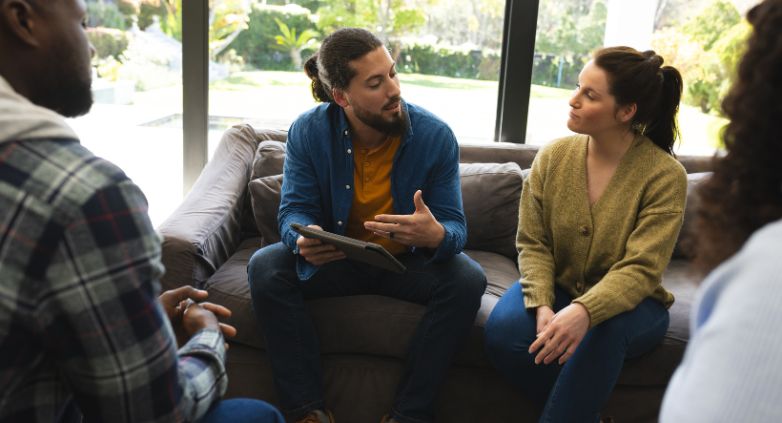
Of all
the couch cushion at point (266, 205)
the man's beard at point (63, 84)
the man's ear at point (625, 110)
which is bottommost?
the couch cushion at point (266, 205)

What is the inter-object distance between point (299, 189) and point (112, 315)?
4.71 ft

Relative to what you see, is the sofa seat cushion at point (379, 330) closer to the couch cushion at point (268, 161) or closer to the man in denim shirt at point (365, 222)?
the man in denim shirt at point (365, 222)

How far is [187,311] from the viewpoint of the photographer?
4.65 ft

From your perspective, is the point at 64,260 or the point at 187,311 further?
the point at 187,311

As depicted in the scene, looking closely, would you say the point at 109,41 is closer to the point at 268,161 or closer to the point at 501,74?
the point at 268,161

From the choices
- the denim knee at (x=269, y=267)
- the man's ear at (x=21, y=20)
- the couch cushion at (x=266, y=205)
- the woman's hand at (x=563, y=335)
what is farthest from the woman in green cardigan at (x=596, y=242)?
the man's ear at (x=21, y=20)

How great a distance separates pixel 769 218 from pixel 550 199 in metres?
1.54

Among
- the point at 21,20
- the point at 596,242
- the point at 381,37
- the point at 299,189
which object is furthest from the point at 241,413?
the point at 381,37

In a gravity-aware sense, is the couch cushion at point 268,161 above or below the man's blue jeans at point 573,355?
above

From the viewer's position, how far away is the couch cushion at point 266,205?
2689mm

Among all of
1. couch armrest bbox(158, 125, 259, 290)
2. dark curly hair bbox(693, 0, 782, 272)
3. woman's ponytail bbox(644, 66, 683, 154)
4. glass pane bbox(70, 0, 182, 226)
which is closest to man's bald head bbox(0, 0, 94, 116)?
dark curly hair bbox(693, 0, 782, 272)

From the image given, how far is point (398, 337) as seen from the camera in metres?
2.31

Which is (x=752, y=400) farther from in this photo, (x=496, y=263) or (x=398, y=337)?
(x=496, y=263)

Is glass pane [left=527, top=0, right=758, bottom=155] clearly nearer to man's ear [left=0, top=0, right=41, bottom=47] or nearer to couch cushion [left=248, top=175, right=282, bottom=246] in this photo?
couch cushion [left=248, top=175, right=282, bottom=246]
